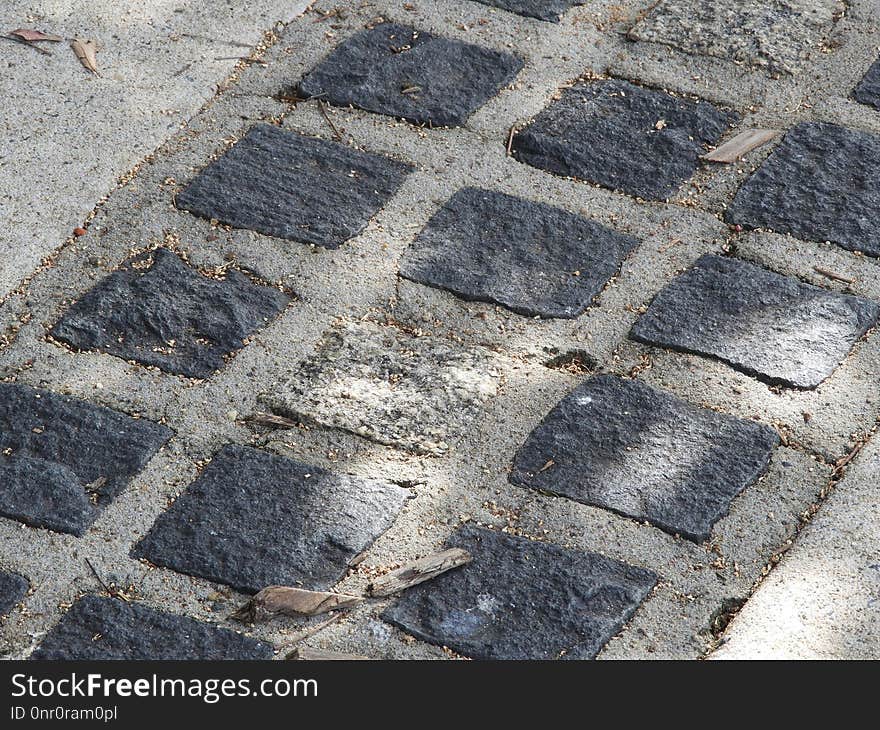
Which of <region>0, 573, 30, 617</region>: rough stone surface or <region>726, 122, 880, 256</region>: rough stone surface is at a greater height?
<region>0, 573, 30, 617</region>: rough stone surface

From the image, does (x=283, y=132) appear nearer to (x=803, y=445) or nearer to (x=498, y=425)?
(x=498, y=425)

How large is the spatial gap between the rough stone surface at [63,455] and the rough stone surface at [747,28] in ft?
6.28

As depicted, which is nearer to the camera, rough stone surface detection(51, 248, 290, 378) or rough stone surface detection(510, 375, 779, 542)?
rough stone surface detection(510, 375, 779, 542)

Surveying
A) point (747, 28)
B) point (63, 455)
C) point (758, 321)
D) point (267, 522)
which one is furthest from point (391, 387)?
point (747, 28)

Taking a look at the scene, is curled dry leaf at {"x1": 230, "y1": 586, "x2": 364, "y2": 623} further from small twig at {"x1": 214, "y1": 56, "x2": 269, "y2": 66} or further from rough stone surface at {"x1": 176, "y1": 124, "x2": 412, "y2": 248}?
small twig at {"x1": 214, "y1": 56, "x2": 269, "y2": 66}

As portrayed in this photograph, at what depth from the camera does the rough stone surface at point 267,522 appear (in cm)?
226

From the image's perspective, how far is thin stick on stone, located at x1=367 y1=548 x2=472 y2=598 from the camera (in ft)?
7.34

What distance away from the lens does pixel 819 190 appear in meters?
3.11

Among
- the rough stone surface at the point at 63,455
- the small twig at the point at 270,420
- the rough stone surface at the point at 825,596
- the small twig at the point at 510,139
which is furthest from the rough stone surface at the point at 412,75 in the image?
the rough stone surface at the point at 825,596

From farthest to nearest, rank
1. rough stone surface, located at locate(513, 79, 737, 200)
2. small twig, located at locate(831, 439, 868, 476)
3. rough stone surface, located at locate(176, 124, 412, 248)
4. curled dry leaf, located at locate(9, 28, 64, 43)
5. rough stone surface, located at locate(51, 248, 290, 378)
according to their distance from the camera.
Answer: curled dry leaf, located at locate(9, 28, 64, 43) < rough stone surface, located at locate(513, 79, 737, 200) < rough stone surface, located at locate(176, 124, 412, 248) < rough stone surface, located at locate(51, 248, 290, 378) < small twig, located at locate(831, 439, 868, 476)

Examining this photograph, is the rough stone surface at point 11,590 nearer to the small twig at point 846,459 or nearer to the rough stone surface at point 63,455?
the rough stone surface at point 63,455

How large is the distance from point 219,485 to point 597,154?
1354 millimetres

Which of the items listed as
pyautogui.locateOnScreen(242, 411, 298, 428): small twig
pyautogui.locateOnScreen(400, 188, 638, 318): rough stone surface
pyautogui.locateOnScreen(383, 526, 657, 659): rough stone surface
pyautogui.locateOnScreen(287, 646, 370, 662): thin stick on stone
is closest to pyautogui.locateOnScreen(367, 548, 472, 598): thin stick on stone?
pyautogui.locateOnScreen(383, 526, 657, 659): rough stone surface

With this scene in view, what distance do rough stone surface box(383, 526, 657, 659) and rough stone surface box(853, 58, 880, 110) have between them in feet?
5.65
